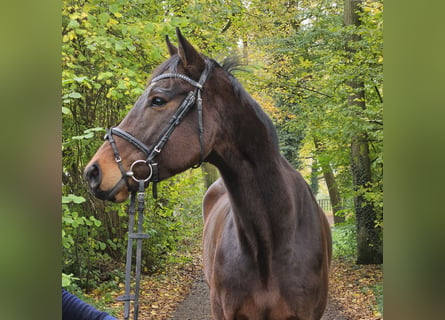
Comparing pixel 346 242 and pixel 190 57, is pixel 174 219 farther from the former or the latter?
pixel 190 57

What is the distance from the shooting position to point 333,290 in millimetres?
4387

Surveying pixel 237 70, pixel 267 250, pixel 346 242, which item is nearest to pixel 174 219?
pixel 346 242

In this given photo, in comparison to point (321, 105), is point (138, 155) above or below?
below

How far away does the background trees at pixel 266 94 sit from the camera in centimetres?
346

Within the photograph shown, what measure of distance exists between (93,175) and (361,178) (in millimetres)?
3657

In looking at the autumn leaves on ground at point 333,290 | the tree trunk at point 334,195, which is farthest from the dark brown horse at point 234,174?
the tree trunk at point 334,195

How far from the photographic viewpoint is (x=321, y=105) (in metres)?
4.34

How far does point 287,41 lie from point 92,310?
4.14 metres

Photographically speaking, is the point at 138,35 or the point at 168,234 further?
the point at 168,234
